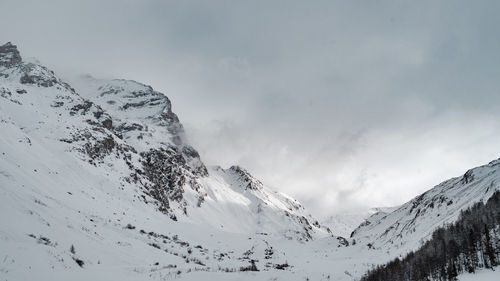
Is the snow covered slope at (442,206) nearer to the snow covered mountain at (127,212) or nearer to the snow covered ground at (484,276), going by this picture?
the snow covered mountain at (127,212)

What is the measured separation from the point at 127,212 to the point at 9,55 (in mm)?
156563

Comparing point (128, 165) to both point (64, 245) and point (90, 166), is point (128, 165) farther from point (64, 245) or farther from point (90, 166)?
point (64, 245)

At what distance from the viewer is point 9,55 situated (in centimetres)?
16712

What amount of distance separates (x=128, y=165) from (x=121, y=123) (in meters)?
60.9

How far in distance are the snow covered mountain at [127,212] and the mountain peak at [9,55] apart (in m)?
0.65

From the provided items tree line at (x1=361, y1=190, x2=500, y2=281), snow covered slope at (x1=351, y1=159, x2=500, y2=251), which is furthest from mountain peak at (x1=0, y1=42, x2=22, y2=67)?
tree line at (x1=361, y1=190, x2=500, y2=281)

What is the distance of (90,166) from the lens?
82.5 m

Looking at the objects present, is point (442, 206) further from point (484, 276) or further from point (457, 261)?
point (484, 276)

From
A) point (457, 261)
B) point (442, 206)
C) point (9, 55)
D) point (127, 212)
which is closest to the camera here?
point (457, 261)

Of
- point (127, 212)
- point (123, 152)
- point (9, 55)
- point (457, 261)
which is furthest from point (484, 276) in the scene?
point (9, 55)

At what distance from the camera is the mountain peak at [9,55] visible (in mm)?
160050

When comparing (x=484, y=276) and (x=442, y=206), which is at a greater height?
(x=442, y=206)

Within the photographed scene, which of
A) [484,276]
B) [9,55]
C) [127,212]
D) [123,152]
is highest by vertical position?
[9,55]

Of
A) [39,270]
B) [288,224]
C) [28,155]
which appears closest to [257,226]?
[288,224]
